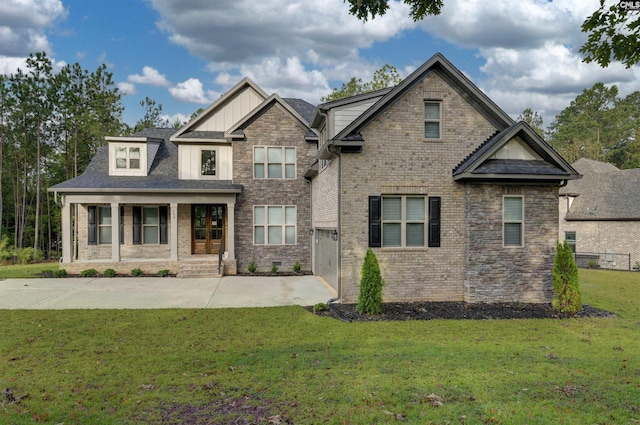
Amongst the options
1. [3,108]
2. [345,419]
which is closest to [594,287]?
[345,419]

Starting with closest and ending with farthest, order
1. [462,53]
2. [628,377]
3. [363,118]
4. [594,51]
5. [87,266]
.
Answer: [594,51] < [628,377] < [363,118] < [87,266] < [462,53]

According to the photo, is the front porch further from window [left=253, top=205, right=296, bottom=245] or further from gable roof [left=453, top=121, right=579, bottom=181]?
gable roof [left=453, top=121, right=579, bottom=181]

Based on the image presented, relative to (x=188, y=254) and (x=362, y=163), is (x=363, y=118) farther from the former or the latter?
(x=188, y=254)

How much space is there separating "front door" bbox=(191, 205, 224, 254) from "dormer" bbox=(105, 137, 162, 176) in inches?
116

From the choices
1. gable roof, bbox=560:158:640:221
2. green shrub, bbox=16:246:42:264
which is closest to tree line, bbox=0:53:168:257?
green shrub, bbox=16:246:42:264

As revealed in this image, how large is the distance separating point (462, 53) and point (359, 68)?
58.6ft

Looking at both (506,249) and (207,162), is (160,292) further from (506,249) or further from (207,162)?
(506,249)

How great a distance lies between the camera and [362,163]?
10.5 metres

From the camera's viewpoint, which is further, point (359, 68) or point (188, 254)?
point (359, 68)

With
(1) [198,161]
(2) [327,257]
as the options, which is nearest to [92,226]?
Answer: (1) [198,161]

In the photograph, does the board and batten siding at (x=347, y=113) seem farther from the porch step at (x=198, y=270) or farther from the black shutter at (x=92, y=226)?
the black shutter at (x=92, y=226)

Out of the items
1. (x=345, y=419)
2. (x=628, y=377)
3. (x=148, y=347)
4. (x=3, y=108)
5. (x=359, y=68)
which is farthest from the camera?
(x=359, y=68)

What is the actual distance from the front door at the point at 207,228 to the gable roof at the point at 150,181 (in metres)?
1.49

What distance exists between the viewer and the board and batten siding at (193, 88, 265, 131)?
17125 mm
